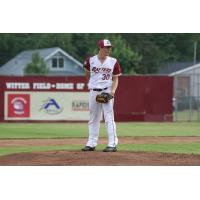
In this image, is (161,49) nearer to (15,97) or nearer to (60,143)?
(15,97)

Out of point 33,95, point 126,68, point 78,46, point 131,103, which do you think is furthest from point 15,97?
point 78,46

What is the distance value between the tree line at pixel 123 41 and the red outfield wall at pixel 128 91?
31.4 meters

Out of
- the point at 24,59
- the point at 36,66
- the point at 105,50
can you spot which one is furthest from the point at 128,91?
the point at 24,59

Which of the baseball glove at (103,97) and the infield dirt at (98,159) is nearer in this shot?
the infield dirt at (98,159)

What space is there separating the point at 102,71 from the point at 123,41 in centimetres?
5125

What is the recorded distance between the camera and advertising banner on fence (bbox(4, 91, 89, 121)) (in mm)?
28625

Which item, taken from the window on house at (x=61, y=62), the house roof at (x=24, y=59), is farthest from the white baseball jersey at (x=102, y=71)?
the window on house at (x=61, y=62)

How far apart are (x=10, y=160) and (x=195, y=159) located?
10.5 feet

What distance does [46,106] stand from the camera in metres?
28.9

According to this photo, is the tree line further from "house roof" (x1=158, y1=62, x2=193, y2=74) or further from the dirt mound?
the dirt mound

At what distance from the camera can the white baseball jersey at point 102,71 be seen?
1225 centimetres

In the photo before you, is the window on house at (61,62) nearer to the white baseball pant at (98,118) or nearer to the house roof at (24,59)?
the house roof at (24,59)

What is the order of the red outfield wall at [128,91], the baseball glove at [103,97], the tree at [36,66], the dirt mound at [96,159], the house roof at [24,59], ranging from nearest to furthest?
1. the dirt mound at [96,159]
2. the baseball glove at [103,97]
3. the red outfield wall at [128,91]
4. the tree at [36,66]
5. the house roof at [24,59]

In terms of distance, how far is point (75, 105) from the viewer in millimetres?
29031
